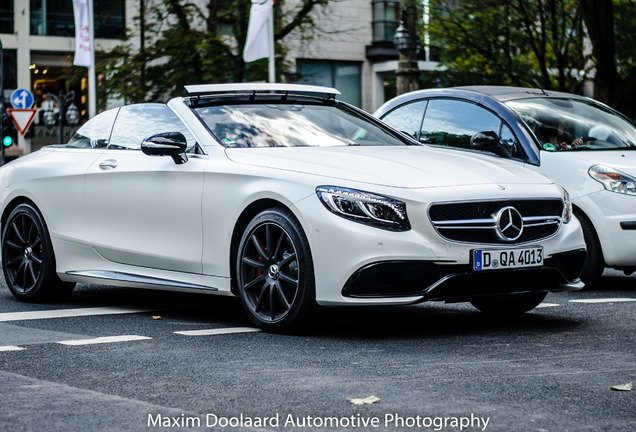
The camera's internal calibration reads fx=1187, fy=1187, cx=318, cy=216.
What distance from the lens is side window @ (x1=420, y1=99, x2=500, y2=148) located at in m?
10.1

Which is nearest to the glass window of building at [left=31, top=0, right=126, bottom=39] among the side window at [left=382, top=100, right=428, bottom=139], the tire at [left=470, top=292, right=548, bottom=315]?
the side window at [left=382, top=100, right=428, bottom=139]

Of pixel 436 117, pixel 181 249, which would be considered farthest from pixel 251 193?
pixel 436 117

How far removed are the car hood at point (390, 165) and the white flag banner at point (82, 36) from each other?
21.6m

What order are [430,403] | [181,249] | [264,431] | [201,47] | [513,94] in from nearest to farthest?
[264,431] < [430,403] < [181,249] < [513,94] < [201,47]

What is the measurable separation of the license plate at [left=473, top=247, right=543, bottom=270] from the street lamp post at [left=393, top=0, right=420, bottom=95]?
55.2 feet

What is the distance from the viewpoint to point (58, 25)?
48500 millimetres

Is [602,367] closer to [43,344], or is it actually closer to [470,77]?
[43,344]

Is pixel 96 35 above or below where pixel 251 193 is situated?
Answer: above

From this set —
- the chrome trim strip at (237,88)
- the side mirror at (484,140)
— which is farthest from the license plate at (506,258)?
the side mirror at (484,140)

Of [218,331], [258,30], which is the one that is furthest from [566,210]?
[258,30]

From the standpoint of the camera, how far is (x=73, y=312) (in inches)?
323

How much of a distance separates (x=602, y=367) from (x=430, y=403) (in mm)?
1273

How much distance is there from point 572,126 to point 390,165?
3694 millimetres

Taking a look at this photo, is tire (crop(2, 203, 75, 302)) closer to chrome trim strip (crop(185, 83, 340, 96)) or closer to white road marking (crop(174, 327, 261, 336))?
chrome trim strip (crop(185, 83, 340, 96))
